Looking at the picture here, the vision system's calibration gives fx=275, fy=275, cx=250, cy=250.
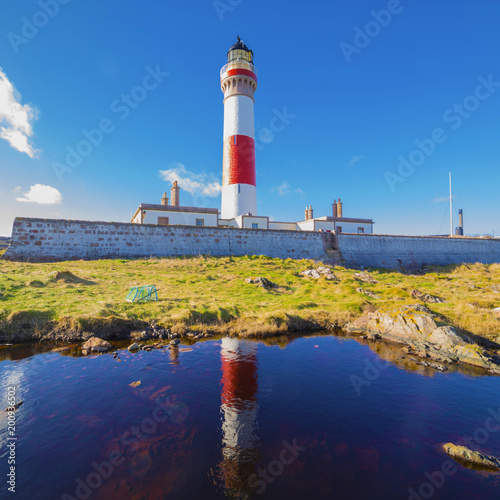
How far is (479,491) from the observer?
4320mm

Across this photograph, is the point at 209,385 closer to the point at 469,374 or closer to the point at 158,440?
the point at 158,440

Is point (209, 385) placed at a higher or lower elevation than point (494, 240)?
lower

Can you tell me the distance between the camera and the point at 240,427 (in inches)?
226

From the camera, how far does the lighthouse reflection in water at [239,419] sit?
456 cm

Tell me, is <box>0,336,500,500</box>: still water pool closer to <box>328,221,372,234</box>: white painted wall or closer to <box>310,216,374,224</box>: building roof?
<box>328,221,372,234</box>: white painted wall

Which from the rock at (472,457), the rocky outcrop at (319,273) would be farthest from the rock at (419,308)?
the rock at (472,457)

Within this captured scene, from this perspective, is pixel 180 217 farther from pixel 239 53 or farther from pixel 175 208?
pixel 239 53

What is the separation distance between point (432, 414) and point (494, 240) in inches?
1576

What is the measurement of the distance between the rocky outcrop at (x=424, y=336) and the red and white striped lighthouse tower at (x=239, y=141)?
2071 cm

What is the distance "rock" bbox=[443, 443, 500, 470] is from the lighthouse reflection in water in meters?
3.59

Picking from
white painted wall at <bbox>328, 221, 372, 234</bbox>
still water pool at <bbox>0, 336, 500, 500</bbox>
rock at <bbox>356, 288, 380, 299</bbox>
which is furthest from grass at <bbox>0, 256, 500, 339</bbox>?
white painted wall at <bbox>328, 221, 372, 234</bbox>

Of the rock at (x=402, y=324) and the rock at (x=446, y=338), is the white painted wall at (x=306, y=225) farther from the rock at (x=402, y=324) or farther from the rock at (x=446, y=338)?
the rock at (x=446, y=338)

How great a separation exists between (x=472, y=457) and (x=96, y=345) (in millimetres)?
10463

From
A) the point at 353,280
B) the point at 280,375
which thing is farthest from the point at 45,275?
the point at 353,280
